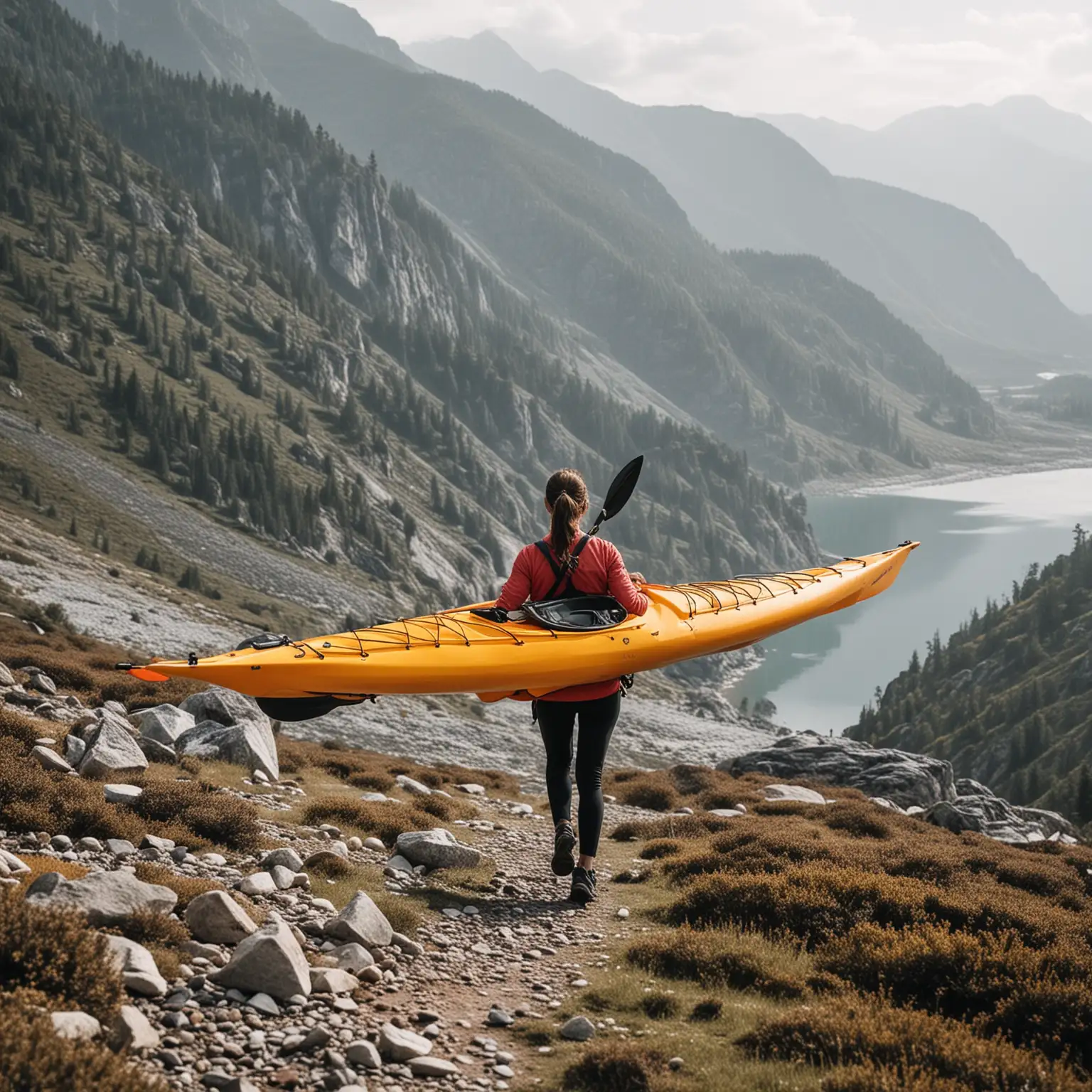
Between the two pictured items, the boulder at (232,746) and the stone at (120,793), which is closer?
the stone at (120,793)

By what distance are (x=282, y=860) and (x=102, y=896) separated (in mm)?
2444

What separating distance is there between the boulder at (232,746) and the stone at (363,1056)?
26.1 feet

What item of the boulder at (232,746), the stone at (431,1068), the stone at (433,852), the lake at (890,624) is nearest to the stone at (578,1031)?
the stone at (431,1068)

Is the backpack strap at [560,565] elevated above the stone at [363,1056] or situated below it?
above

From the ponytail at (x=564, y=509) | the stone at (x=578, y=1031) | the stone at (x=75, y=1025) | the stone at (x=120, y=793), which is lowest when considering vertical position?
the stone at (x=120, y=793)

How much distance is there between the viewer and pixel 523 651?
31.1 feet

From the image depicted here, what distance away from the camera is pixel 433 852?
927 cm

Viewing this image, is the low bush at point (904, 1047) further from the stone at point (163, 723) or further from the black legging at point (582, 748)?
the stone at point (163, 723)

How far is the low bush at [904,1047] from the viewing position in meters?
4.90

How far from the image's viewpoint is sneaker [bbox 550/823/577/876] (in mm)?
8484

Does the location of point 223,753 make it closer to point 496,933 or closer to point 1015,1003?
point 496,933

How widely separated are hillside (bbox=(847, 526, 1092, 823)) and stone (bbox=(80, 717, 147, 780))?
47.6 meters

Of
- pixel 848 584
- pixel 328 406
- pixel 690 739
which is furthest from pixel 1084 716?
pixel 328 406

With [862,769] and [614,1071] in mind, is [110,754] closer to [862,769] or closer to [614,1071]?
[614,1071]
